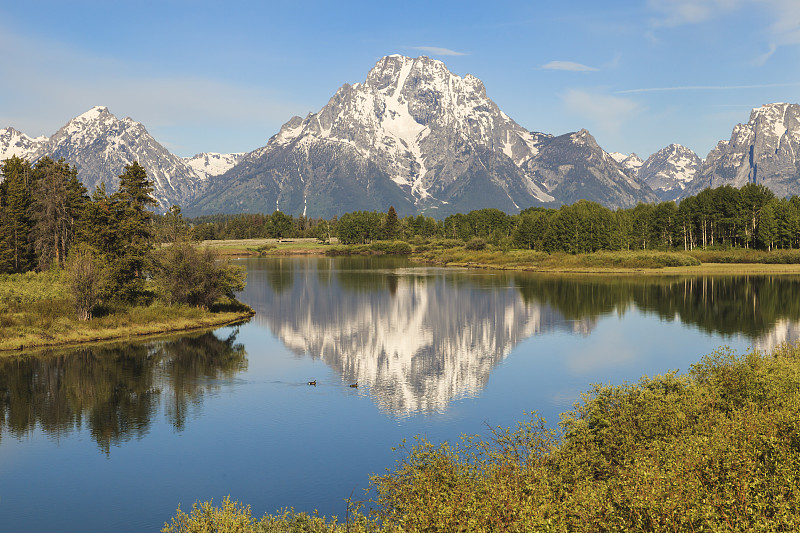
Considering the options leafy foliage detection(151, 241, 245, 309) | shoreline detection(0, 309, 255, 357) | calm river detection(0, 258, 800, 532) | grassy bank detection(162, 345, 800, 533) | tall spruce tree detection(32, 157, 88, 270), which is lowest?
calm river detection(0, 258, 800, 532)

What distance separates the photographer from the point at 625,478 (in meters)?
22.5

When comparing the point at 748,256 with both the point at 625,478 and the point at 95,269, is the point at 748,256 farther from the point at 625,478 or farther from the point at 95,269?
the point at 625,478

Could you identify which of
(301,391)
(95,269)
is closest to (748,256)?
(301,391)

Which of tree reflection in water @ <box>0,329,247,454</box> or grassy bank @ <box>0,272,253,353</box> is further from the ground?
grassy bank @ <box>0,272,253,353</box>

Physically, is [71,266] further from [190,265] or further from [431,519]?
[431,519]

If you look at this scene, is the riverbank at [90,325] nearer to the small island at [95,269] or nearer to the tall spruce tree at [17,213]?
the small island at [95,269]

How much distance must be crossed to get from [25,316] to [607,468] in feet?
238

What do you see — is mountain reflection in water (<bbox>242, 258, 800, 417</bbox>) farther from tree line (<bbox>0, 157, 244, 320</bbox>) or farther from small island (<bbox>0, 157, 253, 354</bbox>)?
tree line (<bbox>0, 157, 244, 320</bbox>)

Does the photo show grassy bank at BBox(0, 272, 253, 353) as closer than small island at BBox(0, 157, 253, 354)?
Yes

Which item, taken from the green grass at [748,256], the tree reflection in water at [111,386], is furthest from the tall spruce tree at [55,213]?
the green grass at [748,256]

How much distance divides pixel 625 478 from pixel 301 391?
123ft

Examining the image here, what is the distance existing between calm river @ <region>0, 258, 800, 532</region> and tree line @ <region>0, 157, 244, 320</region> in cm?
917

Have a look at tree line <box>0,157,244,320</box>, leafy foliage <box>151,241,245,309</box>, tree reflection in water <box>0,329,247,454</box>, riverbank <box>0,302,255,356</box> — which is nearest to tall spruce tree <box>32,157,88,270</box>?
tree line <box>0,157,244,320</box>

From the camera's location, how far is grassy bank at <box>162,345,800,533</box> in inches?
761
